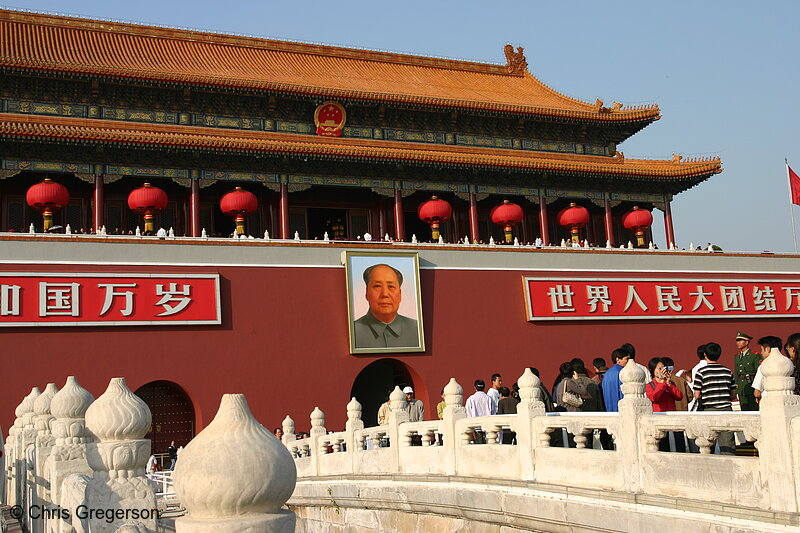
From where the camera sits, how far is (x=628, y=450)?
21.2 feet

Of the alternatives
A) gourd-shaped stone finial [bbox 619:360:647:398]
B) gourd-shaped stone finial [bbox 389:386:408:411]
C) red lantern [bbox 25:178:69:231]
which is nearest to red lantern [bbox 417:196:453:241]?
red lantern [bbox 25:178:69:231]

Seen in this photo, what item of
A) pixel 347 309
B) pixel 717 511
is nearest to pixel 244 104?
pixel 347 309

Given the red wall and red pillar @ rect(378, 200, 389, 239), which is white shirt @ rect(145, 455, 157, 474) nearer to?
the red wall

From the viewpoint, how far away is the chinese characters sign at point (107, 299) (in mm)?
14328

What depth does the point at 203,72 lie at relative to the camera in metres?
19.4

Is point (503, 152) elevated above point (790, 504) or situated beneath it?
elevated above

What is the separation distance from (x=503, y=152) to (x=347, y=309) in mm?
6849

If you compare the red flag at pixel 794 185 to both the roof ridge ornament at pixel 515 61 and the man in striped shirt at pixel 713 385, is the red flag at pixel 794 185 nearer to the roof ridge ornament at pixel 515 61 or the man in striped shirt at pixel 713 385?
the roof ridge ornament at pixel 515 61

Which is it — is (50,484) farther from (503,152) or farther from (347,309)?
(503,152)

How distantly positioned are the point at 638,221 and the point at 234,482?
65.3 ft

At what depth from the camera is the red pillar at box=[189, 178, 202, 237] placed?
1741cm

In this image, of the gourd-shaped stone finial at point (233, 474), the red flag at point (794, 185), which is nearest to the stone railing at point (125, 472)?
the gourd-shaped stone finial at point (233, 474)

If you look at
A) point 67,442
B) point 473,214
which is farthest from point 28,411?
point 473,214

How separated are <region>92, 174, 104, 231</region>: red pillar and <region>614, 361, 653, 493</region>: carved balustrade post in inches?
492
